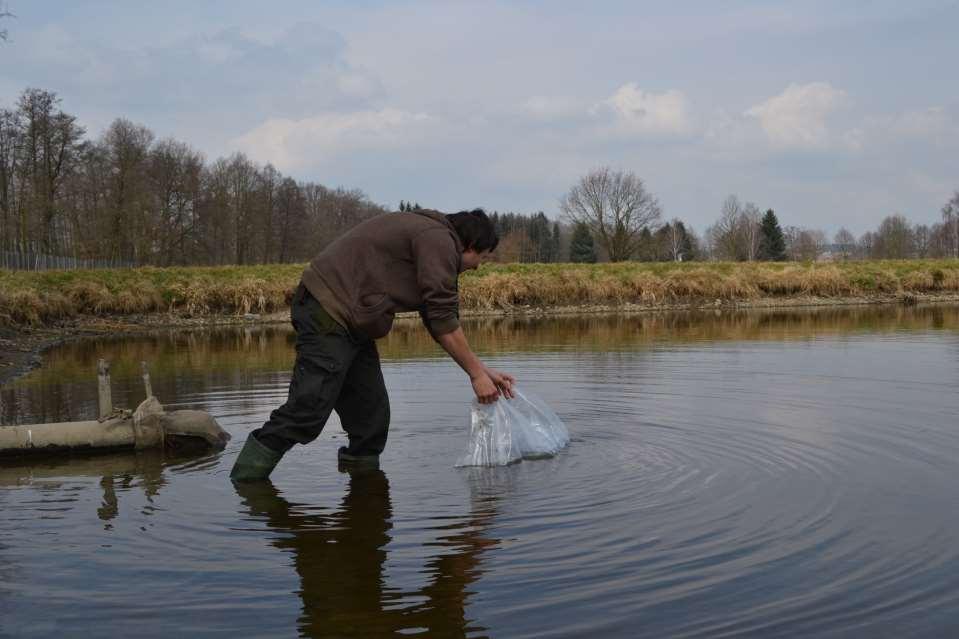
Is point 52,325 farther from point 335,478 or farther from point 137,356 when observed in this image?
point 335,478

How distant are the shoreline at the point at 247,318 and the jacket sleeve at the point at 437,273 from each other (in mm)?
10913

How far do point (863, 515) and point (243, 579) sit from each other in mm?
3409

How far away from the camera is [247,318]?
3144 centimetres

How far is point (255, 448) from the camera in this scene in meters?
6.30

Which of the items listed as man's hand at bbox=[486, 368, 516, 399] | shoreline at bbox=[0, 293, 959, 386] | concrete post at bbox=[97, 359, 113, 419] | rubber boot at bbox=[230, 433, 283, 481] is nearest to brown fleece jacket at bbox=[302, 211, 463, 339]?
man's hand at bbox=[486, 368, 516, 399]

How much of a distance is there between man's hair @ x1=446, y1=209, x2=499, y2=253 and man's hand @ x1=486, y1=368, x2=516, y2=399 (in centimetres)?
98

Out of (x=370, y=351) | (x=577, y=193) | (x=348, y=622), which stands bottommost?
(x=348, y=622)

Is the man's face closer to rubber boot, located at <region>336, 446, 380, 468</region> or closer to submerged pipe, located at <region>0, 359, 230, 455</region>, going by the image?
rubber boot, located at <region>336, 446, 380, 468</region>

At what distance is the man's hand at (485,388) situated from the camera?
6.37 metres

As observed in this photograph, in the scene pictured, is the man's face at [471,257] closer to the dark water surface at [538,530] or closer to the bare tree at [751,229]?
the dark water surface at [538,530]

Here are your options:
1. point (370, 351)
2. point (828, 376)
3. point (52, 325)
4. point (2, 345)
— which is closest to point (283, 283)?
point (52, 325)

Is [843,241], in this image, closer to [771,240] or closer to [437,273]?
[771,240]

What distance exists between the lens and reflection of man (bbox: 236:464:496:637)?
3760mm

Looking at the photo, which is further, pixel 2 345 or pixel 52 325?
pixel 52 325
